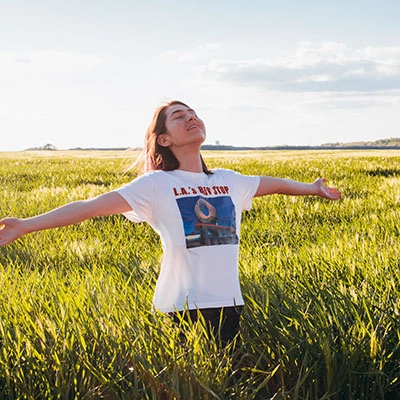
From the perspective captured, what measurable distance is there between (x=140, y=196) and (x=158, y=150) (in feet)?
1.37

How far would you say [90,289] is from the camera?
3.26 metres

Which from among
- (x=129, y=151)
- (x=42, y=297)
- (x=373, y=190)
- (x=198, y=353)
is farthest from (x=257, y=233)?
(x=373, y=190)

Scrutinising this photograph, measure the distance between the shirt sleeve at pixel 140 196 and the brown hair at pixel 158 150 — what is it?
0.25 meters

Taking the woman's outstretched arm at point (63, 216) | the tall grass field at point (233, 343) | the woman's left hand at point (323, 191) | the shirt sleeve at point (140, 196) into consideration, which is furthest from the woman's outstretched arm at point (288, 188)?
the woman's outstretched arm at point (63, 216)

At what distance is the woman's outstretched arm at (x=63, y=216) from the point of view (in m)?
2.44

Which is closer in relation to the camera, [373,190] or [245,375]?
[245,375]

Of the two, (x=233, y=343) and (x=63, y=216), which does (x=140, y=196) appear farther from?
(x=233, y=343)

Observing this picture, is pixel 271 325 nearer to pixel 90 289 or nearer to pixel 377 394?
pixel 377 394

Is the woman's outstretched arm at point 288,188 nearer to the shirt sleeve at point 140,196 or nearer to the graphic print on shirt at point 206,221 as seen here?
the graphic print on shirt at point 206,221

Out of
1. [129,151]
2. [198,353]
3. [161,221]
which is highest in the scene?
[129,151]

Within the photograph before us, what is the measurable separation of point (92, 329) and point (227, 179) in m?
0.98

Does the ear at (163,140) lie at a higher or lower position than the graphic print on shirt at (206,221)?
higher

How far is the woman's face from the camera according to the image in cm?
290

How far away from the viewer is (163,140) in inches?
118
